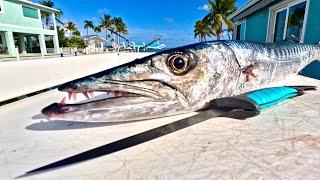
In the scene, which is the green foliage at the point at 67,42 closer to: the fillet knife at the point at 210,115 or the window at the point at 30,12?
the window at the point at 30,12

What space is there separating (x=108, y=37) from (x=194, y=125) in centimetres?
7476

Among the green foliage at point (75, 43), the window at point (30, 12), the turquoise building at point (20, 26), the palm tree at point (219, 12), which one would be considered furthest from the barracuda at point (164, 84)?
the green foliage at point (75, 43)

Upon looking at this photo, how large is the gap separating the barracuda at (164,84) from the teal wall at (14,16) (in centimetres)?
2956

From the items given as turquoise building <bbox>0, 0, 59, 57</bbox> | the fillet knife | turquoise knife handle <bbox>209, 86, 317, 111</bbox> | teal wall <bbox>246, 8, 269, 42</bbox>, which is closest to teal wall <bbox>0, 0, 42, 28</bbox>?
turquoise building <bbox>0, 0, 59, 57</bbox>

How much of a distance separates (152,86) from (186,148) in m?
0.77

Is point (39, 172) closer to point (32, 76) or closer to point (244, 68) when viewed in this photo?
point (244, 68)

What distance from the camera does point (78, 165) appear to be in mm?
1765

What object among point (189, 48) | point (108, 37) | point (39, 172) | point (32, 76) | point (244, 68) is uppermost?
point (108, 37)

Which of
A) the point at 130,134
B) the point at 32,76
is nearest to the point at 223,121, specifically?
the point at 130,134

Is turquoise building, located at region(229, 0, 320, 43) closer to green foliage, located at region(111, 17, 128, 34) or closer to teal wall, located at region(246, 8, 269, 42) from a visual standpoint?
teal wall, located at region(246, 8, 269, 42)

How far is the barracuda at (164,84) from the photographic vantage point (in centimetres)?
223

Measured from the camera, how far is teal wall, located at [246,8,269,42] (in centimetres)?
1062

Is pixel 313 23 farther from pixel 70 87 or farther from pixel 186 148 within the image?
pixel 70 87

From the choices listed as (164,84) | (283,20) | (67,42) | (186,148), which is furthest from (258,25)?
(67,42)
